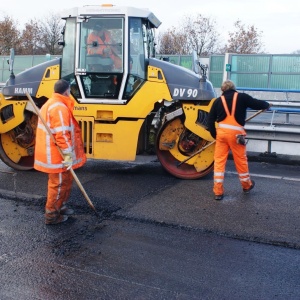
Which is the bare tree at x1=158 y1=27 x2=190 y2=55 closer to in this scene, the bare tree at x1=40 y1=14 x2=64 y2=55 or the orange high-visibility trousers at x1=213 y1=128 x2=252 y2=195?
the bare tree at x1=40 y1=14 x2=64 y2=55

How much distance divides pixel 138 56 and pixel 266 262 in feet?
14.0

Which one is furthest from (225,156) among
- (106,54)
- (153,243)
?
(106,54)

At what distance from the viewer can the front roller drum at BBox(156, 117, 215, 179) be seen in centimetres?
752

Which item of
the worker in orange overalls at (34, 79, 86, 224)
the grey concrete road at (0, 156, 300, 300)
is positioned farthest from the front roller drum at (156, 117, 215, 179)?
the worker in orange overalls at (34, 79, 86, 224)

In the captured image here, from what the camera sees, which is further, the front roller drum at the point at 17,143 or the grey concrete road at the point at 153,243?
the front roller drum at the point at 17,143

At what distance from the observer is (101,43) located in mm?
7508

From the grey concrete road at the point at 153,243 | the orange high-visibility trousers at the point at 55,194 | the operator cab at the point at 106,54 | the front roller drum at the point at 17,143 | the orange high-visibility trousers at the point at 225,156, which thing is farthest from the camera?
the front roller drum at the point at 17,143

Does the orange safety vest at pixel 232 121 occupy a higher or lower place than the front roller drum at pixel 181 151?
higher

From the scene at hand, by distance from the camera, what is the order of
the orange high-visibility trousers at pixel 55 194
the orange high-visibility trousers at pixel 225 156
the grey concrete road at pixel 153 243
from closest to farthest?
1. the grey concrete road at pixel 153 243
2. the orange high-visibility trousers at pixel 55 194
3. the orange high-visibility trousers at pixel 225 156

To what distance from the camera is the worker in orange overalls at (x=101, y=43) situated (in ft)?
24.6

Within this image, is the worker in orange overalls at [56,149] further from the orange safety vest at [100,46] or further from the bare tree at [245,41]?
the bare tree at [245,41]

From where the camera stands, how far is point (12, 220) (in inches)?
212

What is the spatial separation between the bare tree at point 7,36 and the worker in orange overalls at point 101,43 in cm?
3522

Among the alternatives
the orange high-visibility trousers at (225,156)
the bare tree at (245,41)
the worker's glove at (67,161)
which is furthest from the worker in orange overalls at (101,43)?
the bare tree at (245,41)
